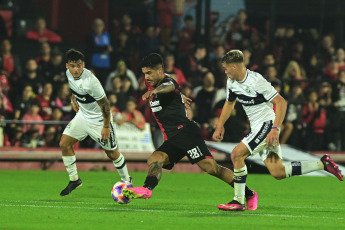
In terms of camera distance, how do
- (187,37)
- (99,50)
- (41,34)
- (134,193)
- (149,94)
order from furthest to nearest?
1. (187,37)
2. (41,34)
3. (99,50)
4. (134,193)
5. (149,94)

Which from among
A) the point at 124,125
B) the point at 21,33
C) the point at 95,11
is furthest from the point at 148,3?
the point at 124,125

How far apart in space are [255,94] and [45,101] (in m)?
9.80

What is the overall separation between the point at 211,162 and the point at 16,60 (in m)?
10.9

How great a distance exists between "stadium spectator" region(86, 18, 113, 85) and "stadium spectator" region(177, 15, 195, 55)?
2.09 m

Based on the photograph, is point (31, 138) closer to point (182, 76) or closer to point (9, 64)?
point (9, 64)

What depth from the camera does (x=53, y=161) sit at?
20062 millimetres

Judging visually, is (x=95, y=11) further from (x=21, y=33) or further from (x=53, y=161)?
(x=53, y=161)

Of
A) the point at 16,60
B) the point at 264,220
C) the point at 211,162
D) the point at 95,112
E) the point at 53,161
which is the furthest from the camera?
the point at 16,60

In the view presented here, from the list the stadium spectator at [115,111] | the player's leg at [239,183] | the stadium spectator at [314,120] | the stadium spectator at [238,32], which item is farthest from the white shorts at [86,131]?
the stadium spectator at [238,32]

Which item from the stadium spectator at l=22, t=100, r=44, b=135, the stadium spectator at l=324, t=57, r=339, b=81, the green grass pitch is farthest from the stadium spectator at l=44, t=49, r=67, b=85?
the stadium spectator at l=324, t=57, r=339, b=81

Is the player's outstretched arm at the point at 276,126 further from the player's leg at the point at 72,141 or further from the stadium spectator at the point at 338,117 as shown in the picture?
the stadium spectator at the point at 338,117

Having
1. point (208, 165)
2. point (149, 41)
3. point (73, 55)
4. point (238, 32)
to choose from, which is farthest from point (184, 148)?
point (238, 32)

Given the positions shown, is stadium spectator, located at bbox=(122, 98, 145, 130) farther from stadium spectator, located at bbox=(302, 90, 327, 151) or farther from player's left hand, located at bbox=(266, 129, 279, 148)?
player's left hand, located at bbox=(266, 129, 279, 148)

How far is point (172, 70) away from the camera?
71.7 ft
